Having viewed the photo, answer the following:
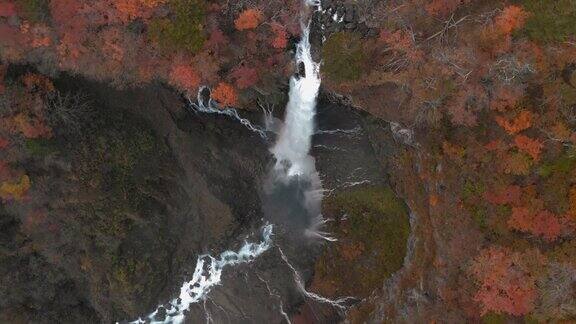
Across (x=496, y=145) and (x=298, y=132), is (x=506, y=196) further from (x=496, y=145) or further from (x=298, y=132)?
(x=298, y=132)

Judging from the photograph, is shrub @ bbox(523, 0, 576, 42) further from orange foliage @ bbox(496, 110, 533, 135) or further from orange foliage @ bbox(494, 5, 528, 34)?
orange foliage @ bbox(496, 110, 533, 135)

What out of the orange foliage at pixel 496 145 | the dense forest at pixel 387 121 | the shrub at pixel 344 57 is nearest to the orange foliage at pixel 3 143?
the dense forest at pixel 387 121

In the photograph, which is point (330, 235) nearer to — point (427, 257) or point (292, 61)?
point (427, 257)

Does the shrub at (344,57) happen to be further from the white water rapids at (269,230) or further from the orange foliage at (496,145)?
the orange foliage at (496,145)

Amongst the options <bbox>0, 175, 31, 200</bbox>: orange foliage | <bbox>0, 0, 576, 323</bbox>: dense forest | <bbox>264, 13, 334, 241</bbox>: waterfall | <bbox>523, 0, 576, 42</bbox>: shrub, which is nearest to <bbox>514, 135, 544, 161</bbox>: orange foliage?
<bbox>0, 0, 576, 323</bbox>: dense forest

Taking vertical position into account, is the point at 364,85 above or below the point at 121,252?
above

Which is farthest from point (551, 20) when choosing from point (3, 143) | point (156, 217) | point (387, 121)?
point (3, 143)

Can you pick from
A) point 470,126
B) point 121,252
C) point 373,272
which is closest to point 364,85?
point 470,126
